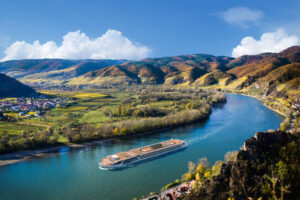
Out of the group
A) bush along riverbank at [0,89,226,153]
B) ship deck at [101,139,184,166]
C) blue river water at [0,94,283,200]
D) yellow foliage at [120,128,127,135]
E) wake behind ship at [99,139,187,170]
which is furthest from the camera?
yellow foliage at [120,128,127,135]

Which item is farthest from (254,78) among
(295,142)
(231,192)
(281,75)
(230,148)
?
(231,192)

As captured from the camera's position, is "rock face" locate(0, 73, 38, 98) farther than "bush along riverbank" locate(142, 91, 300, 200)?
Yes

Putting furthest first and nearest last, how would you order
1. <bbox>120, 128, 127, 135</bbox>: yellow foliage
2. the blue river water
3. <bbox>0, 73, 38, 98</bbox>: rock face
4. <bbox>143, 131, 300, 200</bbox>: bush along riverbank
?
<bbox>0, 73, 38, 98</bbox>: rock face < <bbox>120, 128, 127, 135</bbox>: yellow foliage < the blue river water < <bbox>143, 131, 300, 200</bbox>: bush along riverbank

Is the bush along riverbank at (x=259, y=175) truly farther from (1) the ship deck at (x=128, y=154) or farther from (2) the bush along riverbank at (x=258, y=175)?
(1) the ship deck at (x=128, y=154)

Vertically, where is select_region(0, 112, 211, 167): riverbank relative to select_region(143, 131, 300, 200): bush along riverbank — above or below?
below

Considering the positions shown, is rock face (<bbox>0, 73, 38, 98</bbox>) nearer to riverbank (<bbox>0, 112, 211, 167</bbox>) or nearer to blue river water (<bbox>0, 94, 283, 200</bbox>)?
riverbank (<bbox>0, 112, 211, 167</bbox>)

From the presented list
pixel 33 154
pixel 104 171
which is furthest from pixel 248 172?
pixel 33 154

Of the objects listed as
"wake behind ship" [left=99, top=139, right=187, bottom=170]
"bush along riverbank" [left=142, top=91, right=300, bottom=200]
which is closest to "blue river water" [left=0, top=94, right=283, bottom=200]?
"wake behind ship" [left=99, top=139, right=187, bottom=170]

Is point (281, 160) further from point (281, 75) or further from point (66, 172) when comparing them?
point (281, 75)
